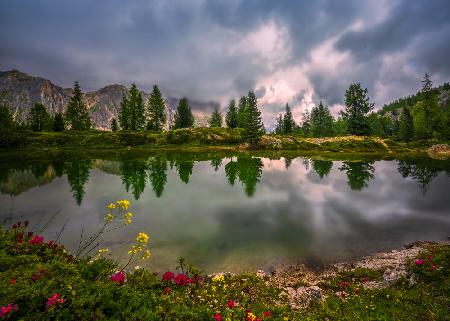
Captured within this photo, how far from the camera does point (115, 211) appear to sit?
22.5 metres

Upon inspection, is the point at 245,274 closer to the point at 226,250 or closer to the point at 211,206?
the point at 226,250

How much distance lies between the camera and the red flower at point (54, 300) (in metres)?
4.82

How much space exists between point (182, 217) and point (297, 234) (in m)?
8.68

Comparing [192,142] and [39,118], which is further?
[39,118]

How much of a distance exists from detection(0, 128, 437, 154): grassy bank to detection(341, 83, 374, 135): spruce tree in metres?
10.2

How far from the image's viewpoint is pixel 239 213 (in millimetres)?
20766

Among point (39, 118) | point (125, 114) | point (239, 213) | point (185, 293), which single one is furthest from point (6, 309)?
point (39, 118)

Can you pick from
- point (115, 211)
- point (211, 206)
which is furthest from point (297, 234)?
point (115, 211)

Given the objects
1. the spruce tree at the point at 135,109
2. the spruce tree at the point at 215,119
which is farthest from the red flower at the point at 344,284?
the spruce tree at the point at 215,119

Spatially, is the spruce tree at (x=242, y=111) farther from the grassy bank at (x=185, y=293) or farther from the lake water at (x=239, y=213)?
the grassy bank at (x=185, y=293)

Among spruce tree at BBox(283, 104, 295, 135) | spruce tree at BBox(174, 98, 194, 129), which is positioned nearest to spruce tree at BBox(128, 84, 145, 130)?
spruce tree at BBox(174, 98, 194, 129)

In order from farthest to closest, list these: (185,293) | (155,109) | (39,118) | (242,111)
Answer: (242,111)
(39,118)
(155,109)
(185,293)

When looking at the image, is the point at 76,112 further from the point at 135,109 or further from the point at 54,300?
the point at 54,300

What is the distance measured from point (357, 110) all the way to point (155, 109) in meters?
88.0
